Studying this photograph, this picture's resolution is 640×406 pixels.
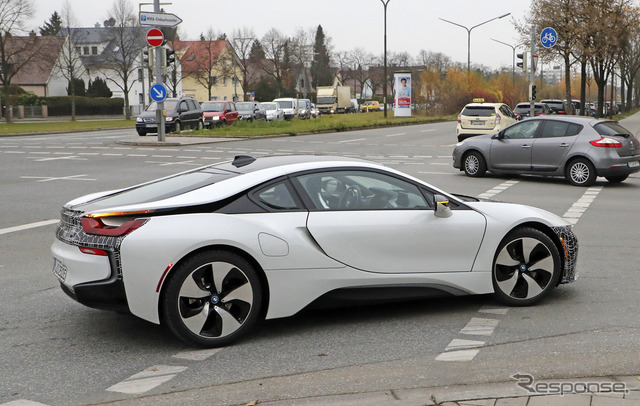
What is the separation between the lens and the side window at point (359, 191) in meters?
5.81

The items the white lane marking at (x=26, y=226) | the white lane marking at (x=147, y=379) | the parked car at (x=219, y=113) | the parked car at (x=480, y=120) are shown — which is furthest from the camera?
the parked car at (x=219, y=113)

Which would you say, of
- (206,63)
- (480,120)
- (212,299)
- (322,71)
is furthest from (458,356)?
(322,71)

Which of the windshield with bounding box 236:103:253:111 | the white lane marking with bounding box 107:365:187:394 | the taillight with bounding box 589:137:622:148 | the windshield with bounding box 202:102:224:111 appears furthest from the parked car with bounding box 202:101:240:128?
the white lane marking with bounding box 107:365:187:394

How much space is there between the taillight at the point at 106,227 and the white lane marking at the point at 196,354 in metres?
0.87

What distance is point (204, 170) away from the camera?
625 cm

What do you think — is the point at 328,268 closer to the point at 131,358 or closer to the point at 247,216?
the point at 247,216

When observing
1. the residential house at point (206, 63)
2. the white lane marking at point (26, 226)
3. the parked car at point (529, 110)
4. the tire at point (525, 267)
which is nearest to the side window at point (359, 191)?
the tire at point (525, 267)

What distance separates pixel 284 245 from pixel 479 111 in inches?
1018

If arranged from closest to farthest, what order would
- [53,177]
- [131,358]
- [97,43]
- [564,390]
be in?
[564,390], [131,358], [53,177], [97,43]

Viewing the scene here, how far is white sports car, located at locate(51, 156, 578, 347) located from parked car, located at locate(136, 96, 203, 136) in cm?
2905

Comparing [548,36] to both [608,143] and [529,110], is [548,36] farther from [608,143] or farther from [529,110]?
[529,110]

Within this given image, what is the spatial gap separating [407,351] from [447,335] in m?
0.49

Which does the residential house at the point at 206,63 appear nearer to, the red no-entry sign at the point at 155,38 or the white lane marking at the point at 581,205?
the red no-entry sign at the point at 155,38

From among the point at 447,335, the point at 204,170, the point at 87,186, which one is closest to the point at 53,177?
the point at 87,186
